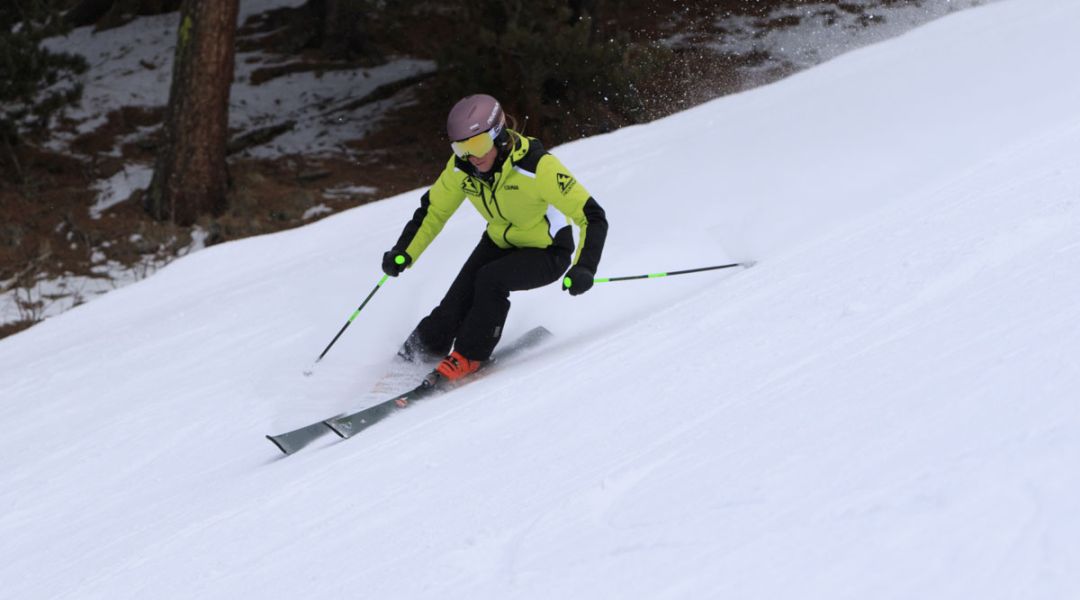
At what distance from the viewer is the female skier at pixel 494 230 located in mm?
4558

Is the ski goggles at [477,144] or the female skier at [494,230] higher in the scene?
the ski goggles at [477,144]

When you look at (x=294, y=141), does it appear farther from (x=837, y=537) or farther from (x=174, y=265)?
(x=837, y=537)

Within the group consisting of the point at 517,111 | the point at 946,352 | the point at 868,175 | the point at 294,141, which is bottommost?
the point at 294,141

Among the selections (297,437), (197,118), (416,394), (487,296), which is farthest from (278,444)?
(197,118)

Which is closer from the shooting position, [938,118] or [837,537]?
[837,537]

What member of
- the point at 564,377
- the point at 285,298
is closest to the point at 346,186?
the point at 285,298

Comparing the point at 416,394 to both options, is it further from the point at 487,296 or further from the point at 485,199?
the point at 485,199

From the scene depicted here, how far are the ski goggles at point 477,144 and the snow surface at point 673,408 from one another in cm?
94

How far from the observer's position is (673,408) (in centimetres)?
306

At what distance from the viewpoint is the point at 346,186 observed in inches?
500

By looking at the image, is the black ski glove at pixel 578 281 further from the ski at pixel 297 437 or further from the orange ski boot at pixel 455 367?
the ski at pixel 297 437

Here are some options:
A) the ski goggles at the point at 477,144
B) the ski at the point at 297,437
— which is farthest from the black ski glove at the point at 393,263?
the ski at the point at 297,437

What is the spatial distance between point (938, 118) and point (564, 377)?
14.1ft

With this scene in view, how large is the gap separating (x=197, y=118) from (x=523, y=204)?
705cm
